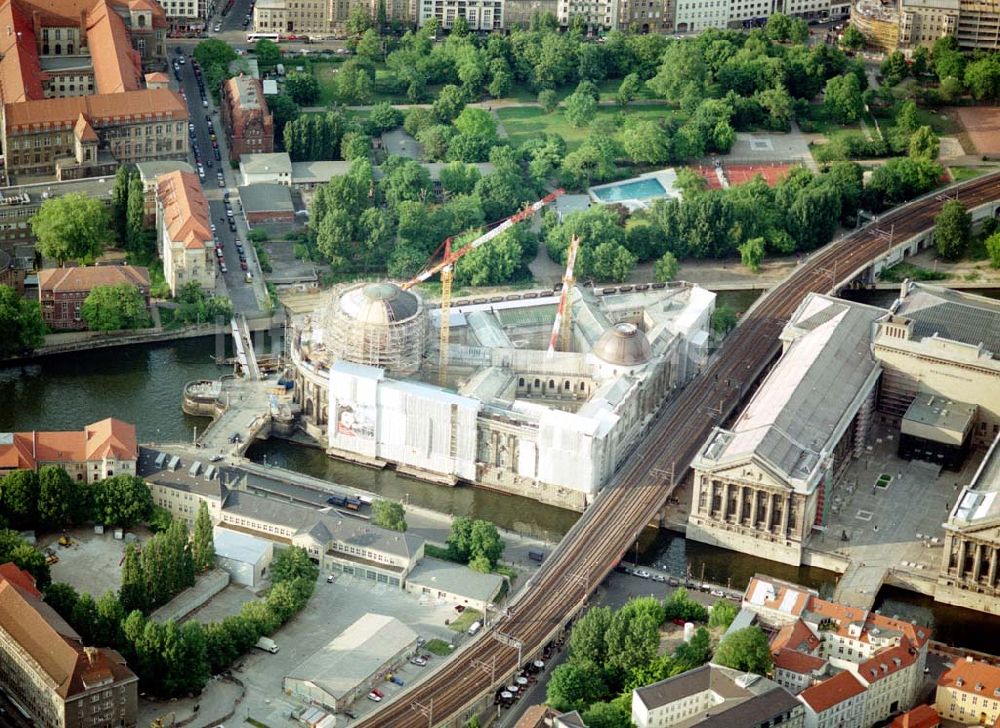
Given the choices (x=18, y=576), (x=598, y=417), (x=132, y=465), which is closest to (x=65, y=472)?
(x=132, y=465)

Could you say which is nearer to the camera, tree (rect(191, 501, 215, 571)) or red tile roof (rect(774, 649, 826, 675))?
red tile roof (rect(774, 649, 826, 675))

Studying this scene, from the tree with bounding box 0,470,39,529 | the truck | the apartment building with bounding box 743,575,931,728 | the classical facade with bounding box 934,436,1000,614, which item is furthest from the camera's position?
the tree with bounding box 0,470,39,529

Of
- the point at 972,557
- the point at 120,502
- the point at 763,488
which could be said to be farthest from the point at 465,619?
the point at 972,557

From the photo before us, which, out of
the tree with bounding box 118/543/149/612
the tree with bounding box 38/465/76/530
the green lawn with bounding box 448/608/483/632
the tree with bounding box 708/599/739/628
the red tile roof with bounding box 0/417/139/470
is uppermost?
the red tile roof with bounding box 0/417/139/470

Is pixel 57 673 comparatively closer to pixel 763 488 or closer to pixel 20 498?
pixel 20 498

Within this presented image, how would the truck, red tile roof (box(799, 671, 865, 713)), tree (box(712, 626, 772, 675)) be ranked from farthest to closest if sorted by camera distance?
the truck, tree (box(712, 626, 772, 675)), red tile roof (box(799, 671, 865, 713))

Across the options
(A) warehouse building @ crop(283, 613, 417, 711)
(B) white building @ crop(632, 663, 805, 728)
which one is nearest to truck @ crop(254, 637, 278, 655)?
(A) warehouse building @ crop(283, 613, 417, 711)

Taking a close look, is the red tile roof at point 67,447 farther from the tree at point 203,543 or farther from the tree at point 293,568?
the tree at point 293,568

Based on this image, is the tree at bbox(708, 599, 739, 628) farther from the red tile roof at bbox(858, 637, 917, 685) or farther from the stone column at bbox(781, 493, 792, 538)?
the stone column at bbox(781, 493, 792, 538)
